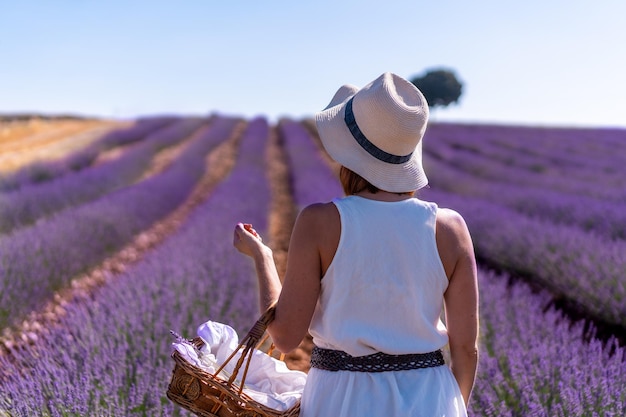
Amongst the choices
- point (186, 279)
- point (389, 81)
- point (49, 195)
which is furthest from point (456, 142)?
point (389, 81)

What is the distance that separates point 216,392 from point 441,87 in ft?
106

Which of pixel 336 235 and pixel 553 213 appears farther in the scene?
pixel 553 213

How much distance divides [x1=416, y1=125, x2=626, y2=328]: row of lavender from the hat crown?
2.77 m

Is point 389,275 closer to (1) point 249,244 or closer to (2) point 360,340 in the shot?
(2) point 360,340

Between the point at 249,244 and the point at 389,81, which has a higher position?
the point at 389,81

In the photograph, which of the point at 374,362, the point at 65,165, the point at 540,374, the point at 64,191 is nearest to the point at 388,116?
the point at 374,362

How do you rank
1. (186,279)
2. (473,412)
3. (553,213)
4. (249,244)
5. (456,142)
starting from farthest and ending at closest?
(456,142)
(553,213)
(186,279)
(473,412)
(249,244)

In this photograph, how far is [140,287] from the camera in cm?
319

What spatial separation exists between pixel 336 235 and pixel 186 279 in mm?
2353

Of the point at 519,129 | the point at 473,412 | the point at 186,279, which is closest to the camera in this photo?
the point at 473,412

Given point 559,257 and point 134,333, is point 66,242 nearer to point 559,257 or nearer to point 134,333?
point 134,333

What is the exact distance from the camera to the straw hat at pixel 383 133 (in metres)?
1.27

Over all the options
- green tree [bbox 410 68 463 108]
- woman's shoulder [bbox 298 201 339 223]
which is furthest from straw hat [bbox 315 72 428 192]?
green tree [bbox 410 68 463 108]

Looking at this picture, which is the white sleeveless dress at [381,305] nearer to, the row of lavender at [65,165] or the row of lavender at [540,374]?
the row of lavender at [540,374]
